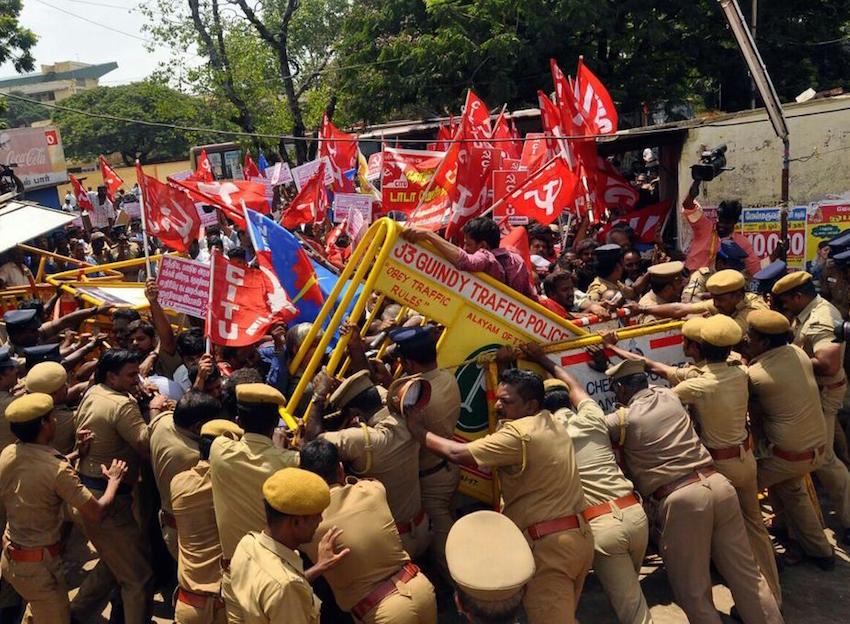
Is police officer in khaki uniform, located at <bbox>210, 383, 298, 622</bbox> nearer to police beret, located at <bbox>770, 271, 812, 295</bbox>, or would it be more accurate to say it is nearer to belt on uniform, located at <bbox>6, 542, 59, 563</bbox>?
belt on uniform, located at <bbox>6, 542, 59, 563</bbox>

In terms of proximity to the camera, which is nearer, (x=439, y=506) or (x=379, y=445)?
(x=379, y=445)

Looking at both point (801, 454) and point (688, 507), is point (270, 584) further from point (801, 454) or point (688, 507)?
point (801, 454)

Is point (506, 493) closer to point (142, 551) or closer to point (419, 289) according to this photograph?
point (419, 289)

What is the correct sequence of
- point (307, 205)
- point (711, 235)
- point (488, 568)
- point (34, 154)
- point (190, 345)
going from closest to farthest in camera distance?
point (488, 568), point (190, 345), point (711, 235), point (307, 205), point (34, 154)

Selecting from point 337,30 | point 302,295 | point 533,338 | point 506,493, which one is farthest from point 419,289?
point 337,30

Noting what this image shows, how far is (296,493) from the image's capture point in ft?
10.7

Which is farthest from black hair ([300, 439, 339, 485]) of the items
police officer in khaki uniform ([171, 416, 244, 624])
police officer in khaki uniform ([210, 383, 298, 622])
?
police officer in khaki uniform ([171, 416, 244, 624])

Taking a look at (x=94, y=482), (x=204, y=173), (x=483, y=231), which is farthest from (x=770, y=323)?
(x=204, y=173)

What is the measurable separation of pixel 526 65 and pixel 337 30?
1782cm

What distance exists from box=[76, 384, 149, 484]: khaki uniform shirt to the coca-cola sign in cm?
3271

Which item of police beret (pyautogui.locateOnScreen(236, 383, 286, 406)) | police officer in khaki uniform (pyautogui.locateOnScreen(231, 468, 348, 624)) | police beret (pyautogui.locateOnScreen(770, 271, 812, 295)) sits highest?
police beret (pyautogui.locateOnScreen(236, 383, 286, 406))

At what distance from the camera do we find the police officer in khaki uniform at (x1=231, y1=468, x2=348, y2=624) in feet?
10.5

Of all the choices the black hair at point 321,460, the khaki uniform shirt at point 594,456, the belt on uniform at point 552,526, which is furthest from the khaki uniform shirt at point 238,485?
the khaki uniform shirt at point 594,456

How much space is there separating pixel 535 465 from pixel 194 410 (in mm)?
2125
